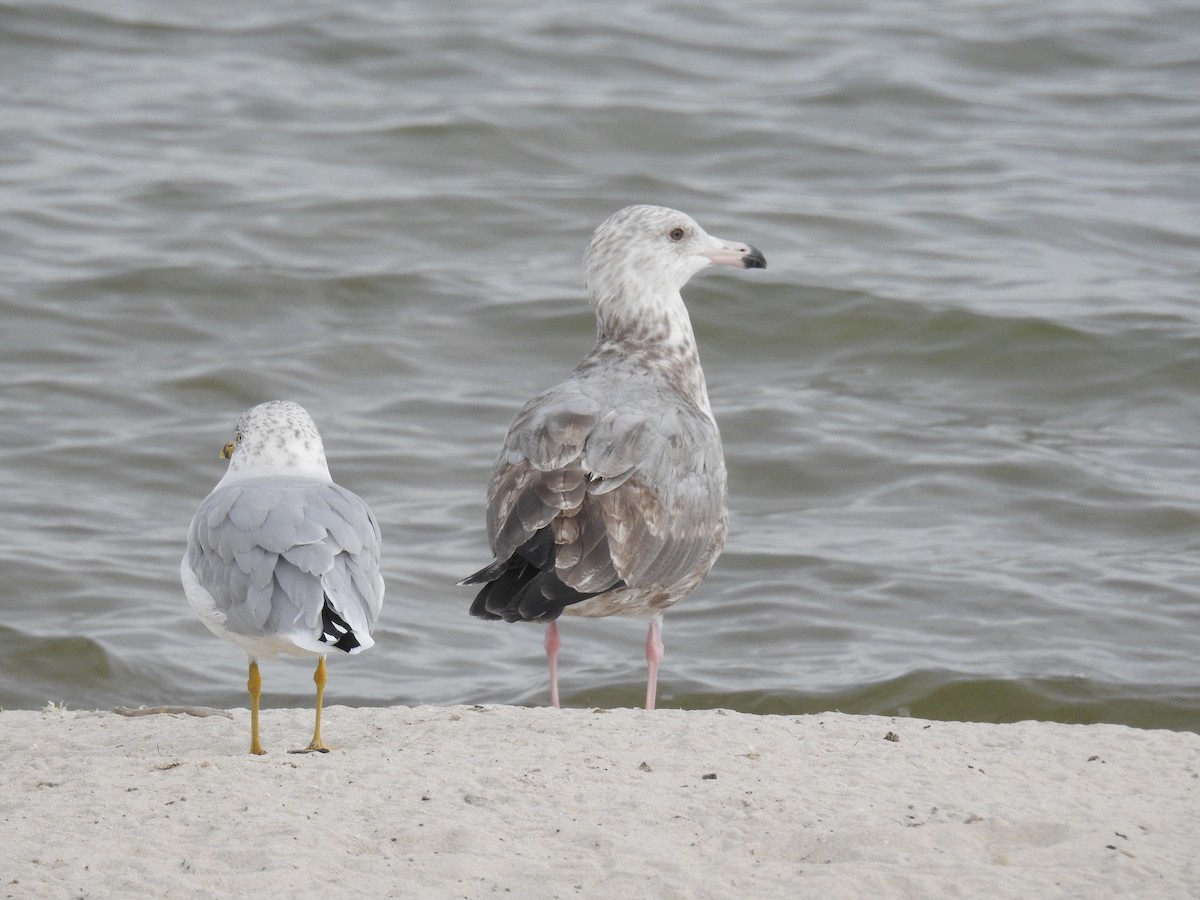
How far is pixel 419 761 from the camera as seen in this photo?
16.8 feet

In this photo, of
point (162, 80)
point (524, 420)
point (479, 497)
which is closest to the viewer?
point (524, 420)

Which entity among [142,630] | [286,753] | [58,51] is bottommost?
[142,630]

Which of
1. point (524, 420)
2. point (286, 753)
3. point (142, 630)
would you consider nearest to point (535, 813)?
point (286, 753)

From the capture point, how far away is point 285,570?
5141mm

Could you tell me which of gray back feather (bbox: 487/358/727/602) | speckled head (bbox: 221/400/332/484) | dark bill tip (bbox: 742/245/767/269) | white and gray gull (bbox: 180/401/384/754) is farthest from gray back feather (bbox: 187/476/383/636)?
dark bill tip (bbox: 742/245/767/269)

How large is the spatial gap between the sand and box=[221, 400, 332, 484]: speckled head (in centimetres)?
87

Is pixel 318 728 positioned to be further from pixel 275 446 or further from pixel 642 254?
pixel 642 254

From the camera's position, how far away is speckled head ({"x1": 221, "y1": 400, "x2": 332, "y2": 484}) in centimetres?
586

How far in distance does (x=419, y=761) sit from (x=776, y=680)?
11.0ft

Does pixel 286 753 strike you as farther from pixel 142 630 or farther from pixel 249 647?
pixel 142 630

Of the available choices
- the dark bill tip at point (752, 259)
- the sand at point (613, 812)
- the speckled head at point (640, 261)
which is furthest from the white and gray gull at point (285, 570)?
the dark bill tip at point (752, 259)

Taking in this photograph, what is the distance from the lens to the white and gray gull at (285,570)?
507 centimetres

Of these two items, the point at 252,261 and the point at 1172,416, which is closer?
the point at 1172,416

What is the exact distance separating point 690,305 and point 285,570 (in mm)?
9033
